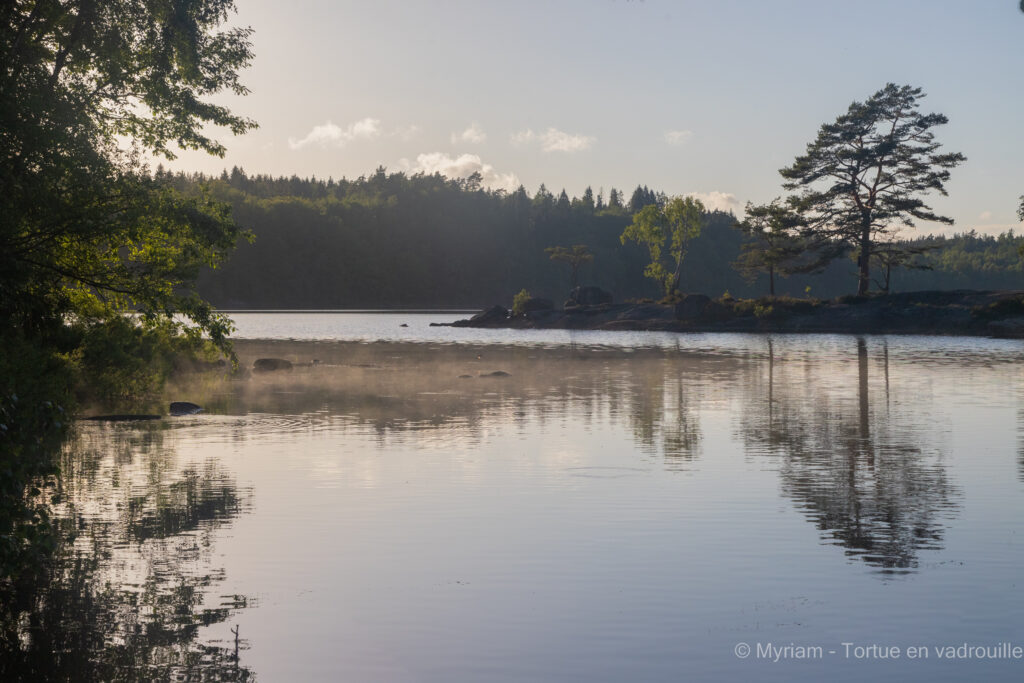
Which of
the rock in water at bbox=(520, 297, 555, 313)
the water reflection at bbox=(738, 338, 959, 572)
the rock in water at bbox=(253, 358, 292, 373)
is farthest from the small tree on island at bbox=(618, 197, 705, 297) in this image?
the water reflection at bbox=(738, 338, 959, 572)

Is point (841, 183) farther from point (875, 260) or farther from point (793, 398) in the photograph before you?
point (793, 398)

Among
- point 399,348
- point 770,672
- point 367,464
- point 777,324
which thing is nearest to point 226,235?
point 367,464

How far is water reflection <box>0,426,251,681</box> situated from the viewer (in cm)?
969

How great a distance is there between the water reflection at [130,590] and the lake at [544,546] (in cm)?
5

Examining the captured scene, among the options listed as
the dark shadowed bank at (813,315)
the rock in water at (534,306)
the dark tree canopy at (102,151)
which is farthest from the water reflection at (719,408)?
the rock in water at (534,306)

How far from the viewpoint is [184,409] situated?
104ft

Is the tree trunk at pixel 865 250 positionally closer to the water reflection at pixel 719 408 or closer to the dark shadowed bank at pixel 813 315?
the dark shadowed bank at pixel 813 315

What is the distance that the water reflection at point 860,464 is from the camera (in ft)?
48.6

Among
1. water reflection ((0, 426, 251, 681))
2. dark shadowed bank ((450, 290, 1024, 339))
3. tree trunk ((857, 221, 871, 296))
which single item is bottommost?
water reflection ((0, 426, 251, 681))

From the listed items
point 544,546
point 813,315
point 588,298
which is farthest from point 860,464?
point 588,298

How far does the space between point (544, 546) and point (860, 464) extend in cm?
981

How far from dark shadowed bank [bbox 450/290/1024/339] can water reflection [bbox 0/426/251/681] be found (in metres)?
78.4

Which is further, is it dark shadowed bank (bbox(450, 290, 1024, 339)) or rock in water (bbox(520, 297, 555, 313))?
rock in water (bbox(520, 297, 555, 313))

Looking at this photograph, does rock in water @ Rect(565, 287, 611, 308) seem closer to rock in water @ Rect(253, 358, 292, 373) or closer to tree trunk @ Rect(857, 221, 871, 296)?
tree trunk @ Rect(857, 221, 871, 296)
